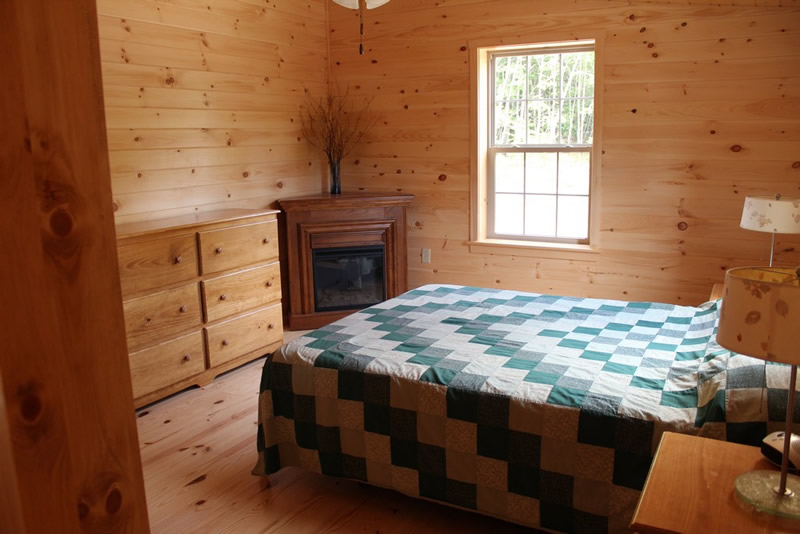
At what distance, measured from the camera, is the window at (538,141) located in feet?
15.1

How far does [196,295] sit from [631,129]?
2923mm

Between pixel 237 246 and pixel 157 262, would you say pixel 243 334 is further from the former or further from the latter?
pixel 157 262

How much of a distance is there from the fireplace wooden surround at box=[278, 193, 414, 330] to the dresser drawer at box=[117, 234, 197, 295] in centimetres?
117

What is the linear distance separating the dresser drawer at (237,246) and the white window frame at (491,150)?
1599 mm

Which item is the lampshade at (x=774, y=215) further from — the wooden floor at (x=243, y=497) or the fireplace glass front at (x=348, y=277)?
the fireplace glass front at (x=348, y=277)

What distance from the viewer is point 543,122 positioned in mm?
4754

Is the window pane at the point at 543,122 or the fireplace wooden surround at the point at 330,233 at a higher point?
the window pane at the point at 543,122

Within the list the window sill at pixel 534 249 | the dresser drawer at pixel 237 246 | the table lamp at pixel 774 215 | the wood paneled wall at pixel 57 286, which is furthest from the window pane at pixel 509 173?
the wood paneled wall at pixel 57 286

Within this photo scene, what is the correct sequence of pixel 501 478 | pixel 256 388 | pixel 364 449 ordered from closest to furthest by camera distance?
pixel 501 478 → pixel 364 449 → pixel 256 388

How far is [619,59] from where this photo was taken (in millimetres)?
4289

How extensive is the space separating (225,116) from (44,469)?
12.8 ft

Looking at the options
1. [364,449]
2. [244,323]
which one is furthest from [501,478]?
[244,323]

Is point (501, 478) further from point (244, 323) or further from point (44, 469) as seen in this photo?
point (244, 323)

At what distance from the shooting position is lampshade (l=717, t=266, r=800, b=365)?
1272 millimetres
